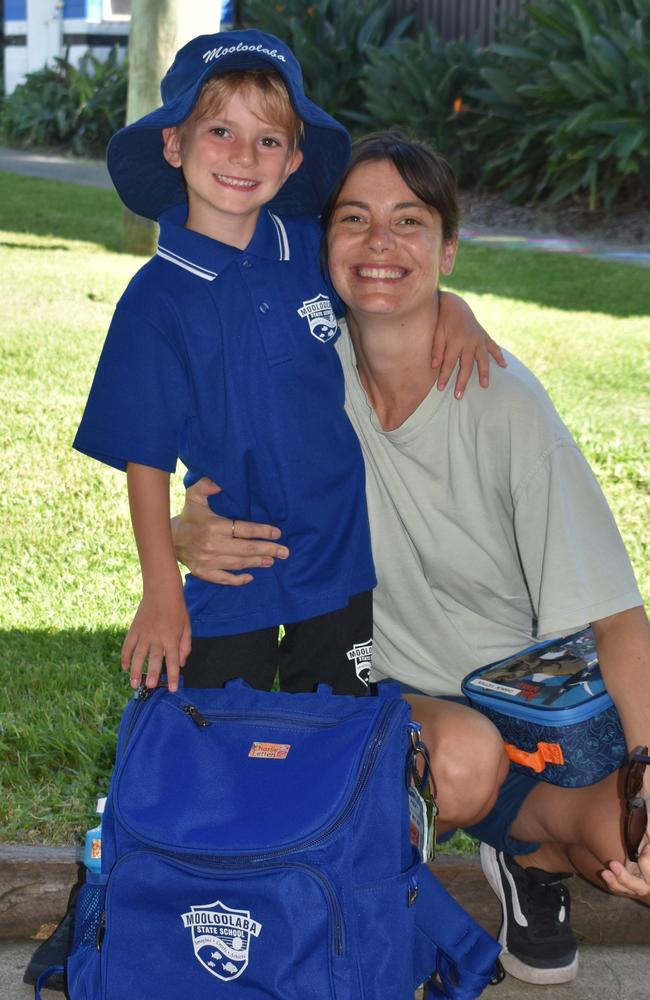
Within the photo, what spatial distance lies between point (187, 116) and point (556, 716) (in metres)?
1.46

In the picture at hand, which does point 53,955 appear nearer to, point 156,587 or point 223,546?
point 156,587

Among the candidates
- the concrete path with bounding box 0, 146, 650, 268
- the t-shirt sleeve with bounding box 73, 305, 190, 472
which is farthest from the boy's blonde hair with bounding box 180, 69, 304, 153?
the concrete path with bounding box 0, 146, 650, 268

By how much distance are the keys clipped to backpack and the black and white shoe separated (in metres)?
0.53

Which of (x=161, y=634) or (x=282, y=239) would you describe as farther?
(x=282, y=239)

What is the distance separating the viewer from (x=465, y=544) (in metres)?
2.72

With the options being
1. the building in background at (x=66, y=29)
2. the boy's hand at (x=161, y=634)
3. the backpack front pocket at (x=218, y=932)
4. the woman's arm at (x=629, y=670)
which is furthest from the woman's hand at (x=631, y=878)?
the building in background at (x=66, y=29)

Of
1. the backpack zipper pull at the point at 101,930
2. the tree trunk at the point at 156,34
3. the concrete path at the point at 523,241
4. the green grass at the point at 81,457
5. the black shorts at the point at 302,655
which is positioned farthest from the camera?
the concrete path at the point at 523,241

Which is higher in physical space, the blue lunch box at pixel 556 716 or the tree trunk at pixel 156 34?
the tree trunk at pixel 156 34

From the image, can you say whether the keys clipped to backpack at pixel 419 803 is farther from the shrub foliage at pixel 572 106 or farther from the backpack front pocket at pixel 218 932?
the shrub foliage at pixel 572 106

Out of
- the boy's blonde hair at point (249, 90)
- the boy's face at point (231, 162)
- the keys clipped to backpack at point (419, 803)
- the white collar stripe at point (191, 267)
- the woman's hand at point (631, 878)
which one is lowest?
the woman's hand at point (631, 878)

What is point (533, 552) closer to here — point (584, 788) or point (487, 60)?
point (584, 788)

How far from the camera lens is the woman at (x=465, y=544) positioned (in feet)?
8.15

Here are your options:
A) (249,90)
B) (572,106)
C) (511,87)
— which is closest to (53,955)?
(249,90)

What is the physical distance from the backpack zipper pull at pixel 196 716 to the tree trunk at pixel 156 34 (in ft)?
24.3
